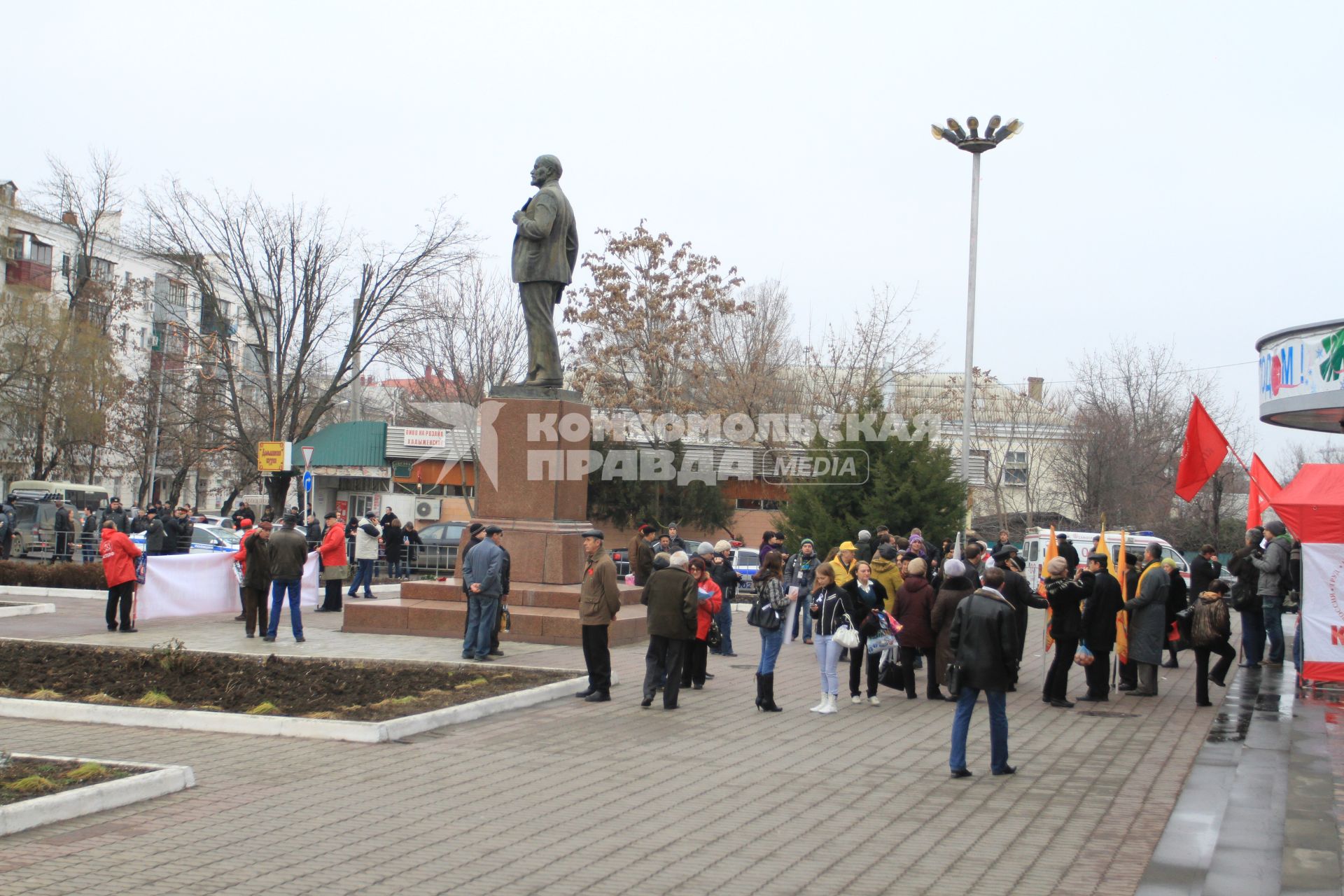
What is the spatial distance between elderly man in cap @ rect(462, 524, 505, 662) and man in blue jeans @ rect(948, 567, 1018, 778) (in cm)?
622

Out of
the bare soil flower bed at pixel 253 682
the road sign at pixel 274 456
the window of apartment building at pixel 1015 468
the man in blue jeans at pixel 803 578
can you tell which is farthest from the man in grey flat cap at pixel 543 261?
the window of apartment building at pixel 1015 468

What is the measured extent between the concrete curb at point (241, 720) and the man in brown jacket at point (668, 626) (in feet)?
5.75

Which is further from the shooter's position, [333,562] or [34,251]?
[34,251]

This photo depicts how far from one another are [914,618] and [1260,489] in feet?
17.0

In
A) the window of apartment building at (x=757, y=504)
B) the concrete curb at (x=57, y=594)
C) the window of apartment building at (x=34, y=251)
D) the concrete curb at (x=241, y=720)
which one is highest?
the window of apartment building at (x=34, y=251)

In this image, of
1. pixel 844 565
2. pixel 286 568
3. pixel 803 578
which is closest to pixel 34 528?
pixel 286 568

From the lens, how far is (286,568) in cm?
1658

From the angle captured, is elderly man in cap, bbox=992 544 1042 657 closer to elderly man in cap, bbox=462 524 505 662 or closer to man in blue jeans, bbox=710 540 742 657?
man in blue jeans, bbox=710 540 742 657

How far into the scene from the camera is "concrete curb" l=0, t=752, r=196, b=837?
Answer: 6.84 meters

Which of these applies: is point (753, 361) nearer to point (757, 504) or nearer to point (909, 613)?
point (757, 504)

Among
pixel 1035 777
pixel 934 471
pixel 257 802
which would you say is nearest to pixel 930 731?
pixel 1035 777

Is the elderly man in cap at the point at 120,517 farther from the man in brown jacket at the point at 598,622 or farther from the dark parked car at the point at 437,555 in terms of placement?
the man in brown jacket at the point at 598,622

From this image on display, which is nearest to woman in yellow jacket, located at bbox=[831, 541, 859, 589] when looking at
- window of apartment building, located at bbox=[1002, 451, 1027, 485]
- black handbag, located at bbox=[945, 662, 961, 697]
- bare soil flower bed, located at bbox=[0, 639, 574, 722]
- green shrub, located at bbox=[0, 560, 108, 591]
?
bare soil flower bed, located at bbox=[0, 639, 574, 722]

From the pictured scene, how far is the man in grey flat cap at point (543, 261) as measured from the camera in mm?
17719
